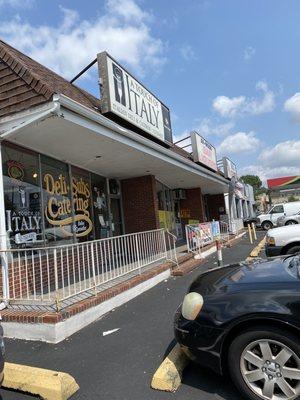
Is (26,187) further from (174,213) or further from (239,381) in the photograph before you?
(174,213)

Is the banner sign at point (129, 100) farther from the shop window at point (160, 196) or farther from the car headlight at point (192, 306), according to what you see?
the car headlight at point (192, 306)

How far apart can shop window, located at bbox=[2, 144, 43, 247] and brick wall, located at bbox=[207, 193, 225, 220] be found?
72.1 ft

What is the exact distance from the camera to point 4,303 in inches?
252

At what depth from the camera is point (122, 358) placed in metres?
4.84

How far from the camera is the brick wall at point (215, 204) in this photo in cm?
2972

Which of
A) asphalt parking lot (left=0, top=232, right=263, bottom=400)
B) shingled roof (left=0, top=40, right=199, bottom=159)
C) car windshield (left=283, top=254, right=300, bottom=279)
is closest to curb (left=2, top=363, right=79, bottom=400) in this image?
asphalt parking lot (left=0, top=232, right=263, bottom=400)

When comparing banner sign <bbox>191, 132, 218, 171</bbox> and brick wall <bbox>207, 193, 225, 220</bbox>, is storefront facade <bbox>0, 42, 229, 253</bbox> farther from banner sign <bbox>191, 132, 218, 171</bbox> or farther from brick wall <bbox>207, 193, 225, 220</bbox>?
brick wall <bbox>207, 193, 225, 220</bbox>

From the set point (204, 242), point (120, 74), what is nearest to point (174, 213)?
point (204, 242)

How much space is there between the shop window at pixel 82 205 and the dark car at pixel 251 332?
7.36m

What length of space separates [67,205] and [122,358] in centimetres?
621

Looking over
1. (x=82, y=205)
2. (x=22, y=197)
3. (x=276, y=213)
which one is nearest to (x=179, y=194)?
(x=82, y=205)

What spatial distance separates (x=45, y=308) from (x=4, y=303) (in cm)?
81

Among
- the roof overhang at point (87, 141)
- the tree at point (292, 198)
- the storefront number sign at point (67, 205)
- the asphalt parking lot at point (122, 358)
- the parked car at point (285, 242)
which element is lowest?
the asphalt parking lot at point (122, 358)

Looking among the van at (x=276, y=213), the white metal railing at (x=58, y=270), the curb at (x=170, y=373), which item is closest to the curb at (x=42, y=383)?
the curb at (x=170, y=373)
